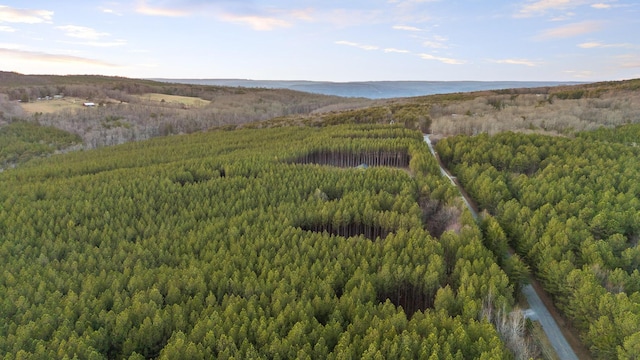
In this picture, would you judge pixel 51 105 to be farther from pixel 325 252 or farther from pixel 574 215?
→ pixel 574 215

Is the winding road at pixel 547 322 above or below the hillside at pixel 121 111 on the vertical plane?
below

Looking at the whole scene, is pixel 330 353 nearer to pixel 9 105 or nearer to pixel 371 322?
pixel 371 322

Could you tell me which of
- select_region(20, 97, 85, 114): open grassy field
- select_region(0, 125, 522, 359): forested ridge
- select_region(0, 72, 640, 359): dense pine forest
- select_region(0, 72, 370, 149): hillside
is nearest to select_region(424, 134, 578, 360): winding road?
select_region(0, 72, 640, 359): dense pine forest

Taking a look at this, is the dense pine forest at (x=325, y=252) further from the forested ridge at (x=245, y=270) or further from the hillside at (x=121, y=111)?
the hillside at (x=121, y=111)

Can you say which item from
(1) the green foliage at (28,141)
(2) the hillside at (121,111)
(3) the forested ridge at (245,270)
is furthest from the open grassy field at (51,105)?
(3) the forested ridge at (245,270)

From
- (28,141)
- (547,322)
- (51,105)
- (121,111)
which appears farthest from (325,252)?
(51,105)

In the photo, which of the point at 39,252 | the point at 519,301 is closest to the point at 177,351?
the point at 39,252
